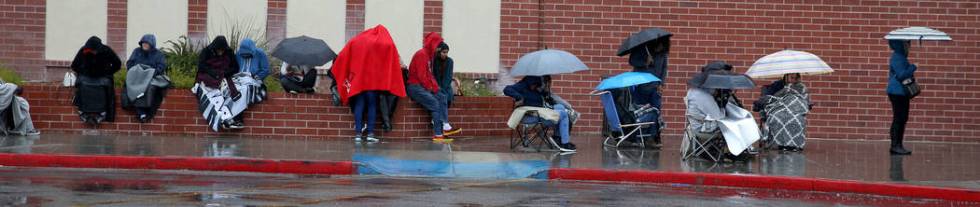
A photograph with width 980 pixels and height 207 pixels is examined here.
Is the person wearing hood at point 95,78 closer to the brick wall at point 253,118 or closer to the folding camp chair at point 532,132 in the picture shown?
the brick wall at point 253,118

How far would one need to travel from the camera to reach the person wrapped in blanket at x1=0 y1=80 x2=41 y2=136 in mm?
17828

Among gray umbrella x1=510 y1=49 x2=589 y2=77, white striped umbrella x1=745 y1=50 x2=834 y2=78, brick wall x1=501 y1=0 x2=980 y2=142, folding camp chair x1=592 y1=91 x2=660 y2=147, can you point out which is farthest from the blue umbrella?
brick wall x1=501 y1=0 x2=980 y2=142

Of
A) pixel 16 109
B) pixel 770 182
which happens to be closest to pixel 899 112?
pixel 770 182

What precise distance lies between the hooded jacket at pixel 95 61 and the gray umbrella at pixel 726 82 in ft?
23.6

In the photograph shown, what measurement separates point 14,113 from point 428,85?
485cm

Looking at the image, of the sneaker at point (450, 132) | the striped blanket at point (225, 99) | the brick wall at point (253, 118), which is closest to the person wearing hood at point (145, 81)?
the brick wall at point (253, 118)

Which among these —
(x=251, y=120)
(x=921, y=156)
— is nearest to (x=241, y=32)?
(x=251, y=120)

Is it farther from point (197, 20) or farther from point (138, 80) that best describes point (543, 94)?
point (197, 20)

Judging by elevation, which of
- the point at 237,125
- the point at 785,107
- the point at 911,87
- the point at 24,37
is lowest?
the point at 237,125

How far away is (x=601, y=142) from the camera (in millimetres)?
19234

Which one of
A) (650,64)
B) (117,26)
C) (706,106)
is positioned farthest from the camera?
(117,26)

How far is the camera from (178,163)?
48.9ft

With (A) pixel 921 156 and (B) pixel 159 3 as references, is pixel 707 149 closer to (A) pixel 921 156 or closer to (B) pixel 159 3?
(A) pixel 921 156

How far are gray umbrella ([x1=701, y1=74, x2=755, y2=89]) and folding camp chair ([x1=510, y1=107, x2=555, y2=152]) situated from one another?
1958 millimetres
